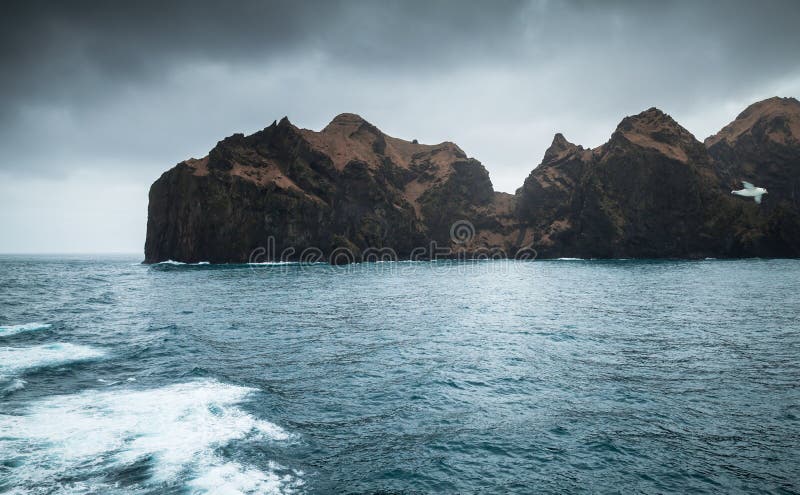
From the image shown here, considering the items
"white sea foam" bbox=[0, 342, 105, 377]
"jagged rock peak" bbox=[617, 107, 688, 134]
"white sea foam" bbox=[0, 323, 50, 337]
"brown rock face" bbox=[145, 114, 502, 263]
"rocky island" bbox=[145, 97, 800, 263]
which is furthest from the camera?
"jagged rock peak" bbox=[617, 107, 688, 134]

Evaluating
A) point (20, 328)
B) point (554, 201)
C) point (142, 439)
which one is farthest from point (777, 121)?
point (20, 328)

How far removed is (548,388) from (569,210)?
177 meters

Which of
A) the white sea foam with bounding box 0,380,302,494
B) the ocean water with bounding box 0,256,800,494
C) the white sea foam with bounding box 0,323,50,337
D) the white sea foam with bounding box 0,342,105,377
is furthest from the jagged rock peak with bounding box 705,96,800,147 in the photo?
the white sea foam with bounding box 0,323,50,337

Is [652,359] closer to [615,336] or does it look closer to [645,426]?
[615,336]

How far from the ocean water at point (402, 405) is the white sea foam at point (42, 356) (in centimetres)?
16

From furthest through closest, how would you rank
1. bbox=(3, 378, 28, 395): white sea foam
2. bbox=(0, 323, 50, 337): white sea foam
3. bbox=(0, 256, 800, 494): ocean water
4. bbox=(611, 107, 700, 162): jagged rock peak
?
bbox=(611, 107, 700, 162): jagged rock peak → bbox=(0, 323, 50, 337): white sea foam → bbox=(3, 378, 28, 395): white sea foam → bbox=(0, 256, 800, 494): ocean water

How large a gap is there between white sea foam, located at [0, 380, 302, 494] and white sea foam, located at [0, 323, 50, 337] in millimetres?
18191

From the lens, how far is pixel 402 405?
1605 cm

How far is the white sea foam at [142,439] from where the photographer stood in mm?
10141

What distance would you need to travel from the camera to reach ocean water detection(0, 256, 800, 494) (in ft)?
35.1

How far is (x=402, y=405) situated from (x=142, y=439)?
8478 mm

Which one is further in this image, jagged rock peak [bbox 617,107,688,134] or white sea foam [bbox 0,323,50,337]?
jagged rock peak [bbox 617,107,688,134]

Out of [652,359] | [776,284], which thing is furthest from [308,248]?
[652,359]

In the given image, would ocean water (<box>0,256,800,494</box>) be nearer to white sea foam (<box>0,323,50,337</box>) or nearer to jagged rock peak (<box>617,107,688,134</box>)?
white sea foam (<box>0,323,50,337</box>)
